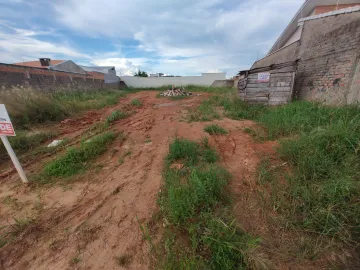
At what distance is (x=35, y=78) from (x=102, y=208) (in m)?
10.5

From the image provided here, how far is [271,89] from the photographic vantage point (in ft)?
20.1

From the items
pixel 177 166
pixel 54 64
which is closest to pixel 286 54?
pixel 177 166

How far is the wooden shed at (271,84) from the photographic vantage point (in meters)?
5.75

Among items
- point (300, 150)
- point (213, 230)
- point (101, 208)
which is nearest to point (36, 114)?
point (101, 208)

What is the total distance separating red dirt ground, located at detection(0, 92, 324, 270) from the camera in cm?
147

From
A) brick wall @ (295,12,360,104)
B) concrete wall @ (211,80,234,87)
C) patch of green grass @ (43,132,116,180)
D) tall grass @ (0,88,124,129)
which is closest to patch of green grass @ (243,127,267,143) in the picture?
brick wall @ (295,12,360,104)

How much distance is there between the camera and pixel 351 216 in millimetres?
1501

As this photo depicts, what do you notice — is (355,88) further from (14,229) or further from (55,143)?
(55,143)

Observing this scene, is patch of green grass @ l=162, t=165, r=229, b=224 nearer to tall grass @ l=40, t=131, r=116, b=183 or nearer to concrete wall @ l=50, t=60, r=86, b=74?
tall grass @ l=40, t=131, r=116, b=183

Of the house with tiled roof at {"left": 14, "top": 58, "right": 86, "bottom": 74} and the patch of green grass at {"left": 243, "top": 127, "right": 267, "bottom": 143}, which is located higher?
the house with tiled roof at {"left": 14, "top": 58, "right": 86, "bottom": 74}

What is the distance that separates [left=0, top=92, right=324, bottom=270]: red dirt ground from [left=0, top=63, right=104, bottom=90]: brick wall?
5.96m

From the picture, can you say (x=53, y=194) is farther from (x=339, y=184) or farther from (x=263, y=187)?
(x=339, y=184)

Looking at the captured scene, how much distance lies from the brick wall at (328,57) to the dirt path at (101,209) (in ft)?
11.7

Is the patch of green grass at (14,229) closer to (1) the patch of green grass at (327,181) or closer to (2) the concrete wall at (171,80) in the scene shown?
(1) the patch of green grass at (327,181)
